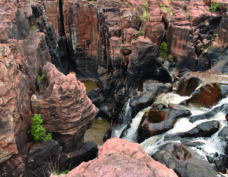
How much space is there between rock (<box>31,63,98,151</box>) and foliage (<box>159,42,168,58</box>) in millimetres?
12756

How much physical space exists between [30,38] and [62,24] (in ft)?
41.0

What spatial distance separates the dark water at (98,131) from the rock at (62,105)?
6.16 meters

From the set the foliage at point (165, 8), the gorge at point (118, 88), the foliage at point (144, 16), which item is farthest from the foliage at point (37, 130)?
the foliage at point (165, 8)

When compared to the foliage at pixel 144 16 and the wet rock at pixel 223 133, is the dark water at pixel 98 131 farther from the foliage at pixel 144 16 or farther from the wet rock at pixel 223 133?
the foliage at pixel 144 16

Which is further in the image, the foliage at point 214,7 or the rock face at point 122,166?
the foliage at point 214,7

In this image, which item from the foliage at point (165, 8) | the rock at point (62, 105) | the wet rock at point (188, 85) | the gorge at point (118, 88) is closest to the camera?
the gorge at point (118, 88)

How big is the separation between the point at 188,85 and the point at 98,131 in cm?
760

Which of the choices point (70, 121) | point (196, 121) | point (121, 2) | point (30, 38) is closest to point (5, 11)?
point (30, 38)

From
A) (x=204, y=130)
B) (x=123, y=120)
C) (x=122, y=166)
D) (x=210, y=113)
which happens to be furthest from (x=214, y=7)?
(x=122, y=166)

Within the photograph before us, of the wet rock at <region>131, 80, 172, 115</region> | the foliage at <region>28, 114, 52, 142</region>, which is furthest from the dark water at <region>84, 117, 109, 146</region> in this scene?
the foliage at <region>28, 114, 52, 142</region>

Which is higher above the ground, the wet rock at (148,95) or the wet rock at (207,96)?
the wet rock at (207,96)

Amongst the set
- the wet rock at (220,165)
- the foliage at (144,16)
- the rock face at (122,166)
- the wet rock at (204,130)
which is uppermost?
the foliage at (144,16)

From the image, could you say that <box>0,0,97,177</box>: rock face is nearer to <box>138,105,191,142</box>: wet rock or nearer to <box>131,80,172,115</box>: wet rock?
<box>138,105,191,142</box>: wet rock

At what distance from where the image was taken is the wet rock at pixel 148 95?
13852 millimetres
